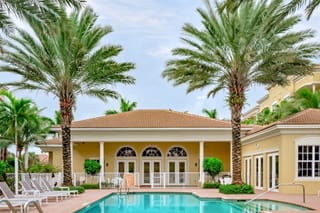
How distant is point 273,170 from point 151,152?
13.3 metres

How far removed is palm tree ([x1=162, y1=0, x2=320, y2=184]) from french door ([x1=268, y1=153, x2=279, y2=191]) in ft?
6.54

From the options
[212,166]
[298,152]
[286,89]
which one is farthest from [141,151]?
[286,89]

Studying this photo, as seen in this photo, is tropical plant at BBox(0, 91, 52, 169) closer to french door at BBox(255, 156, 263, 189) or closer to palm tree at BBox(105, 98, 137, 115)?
french door at BBox(255, 156, 263, 189)

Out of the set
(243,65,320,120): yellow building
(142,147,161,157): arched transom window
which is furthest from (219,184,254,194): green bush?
(142,147,161,157): arched transom window

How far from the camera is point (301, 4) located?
15.6 meters

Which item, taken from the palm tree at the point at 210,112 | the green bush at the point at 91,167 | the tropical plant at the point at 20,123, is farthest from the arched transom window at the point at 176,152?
the palm tree at the point at 210,112

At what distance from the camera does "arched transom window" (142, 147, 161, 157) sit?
3891cm

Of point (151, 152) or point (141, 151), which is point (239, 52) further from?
point (141, 151)

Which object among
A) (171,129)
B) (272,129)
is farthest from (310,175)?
(171,129)

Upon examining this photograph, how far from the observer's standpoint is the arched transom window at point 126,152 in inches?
1534

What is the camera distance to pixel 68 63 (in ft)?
86.0

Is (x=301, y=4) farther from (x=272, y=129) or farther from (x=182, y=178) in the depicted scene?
(x=182, y=178)

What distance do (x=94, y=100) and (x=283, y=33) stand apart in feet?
39.4

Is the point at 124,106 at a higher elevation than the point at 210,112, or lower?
higher
